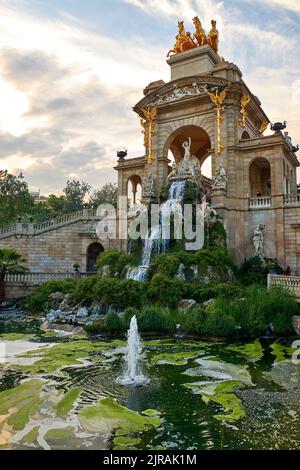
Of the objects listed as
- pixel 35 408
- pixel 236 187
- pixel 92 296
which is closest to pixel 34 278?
pixel 92 296

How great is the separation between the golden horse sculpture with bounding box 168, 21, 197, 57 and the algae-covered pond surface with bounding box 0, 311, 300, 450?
23639 mm

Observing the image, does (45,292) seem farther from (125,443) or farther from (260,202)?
(125,443)

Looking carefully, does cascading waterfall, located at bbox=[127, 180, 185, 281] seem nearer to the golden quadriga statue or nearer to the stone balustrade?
the stone balustrade

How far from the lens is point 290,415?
5844mm

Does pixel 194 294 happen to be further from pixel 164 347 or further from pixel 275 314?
pixel 164 347

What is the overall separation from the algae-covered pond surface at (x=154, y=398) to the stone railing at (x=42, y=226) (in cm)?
1647

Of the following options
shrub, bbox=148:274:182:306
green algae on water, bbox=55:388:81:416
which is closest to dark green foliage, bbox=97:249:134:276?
shrub, bbox=148:274:182:306

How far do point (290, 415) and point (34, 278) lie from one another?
1774cm

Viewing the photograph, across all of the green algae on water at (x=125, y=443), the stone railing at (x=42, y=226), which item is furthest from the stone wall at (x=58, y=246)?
the green algae on water at (x=125, y=443)

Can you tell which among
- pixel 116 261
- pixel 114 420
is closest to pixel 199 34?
pixel 116 261

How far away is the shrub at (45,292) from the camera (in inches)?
709

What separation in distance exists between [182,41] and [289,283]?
21.3 metres

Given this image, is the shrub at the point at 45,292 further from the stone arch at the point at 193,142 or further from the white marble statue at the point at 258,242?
the stone arch at the point at 193,142

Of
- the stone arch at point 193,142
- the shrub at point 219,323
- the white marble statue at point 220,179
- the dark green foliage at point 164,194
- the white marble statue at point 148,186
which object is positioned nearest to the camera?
the shrub at point 219,323
